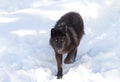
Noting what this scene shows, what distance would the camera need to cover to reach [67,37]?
7.46 m

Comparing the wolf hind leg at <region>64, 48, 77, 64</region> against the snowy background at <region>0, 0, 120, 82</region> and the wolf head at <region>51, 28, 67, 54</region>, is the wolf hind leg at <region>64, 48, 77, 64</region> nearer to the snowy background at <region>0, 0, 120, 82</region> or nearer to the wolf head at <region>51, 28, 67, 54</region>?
the snowy background at <region>0, 0, 120, 82</region>

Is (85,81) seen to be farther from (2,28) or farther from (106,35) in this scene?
(2,28)

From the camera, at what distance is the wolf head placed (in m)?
7.22

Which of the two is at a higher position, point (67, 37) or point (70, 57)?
point (67, 37)

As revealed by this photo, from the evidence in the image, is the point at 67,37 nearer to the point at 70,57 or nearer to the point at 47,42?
the point at 70,57

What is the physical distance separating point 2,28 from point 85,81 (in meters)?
3.35

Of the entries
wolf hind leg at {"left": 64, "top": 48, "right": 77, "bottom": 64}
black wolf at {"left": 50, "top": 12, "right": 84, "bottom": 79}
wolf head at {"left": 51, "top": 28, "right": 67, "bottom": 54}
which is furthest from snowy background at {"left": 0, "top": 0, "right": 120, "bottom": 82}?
wolf head at {"left": 51, "top": 28, "right": 67, "bottom": 54}

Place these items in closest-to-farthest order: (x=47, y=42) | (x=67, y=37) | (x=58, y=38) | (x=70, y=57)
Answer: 1. (x=58, y=38)
2. (x=67, y=37)
3. (x=70, y=57)
4. (x=47, y=42)

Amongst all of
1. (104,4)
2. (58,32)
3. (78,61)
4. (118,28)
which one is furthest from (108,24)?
(58,32)

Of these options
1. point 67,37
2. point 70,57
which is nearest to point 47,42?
point 70,57

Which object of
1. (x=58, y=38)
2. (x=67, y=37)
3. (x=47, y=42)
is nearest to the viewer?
(x=58, y=38)

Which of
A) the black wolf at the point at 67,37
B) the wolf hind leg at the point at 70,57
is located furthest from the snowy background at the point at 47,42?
the black wolf at the point at 67,37

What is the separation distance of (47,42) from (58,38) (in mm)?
1790

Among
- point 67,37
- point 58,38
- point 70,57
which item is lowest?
point 70,57
